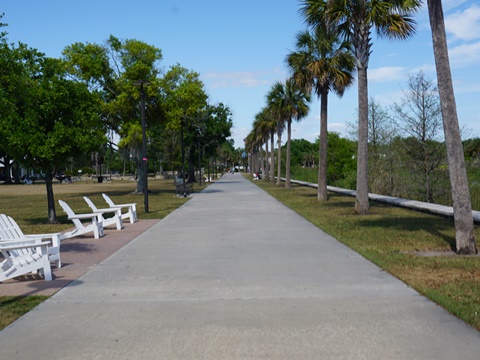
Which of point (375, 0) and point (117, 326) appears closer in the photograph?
point (117, 326)

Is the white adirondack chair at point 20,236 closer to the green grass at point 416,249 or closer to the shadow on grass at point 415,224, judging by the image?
the green grass at point 416,249

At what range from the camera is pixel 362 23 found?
59.5 ft

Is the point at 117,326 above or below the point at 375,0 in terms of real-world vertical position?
below

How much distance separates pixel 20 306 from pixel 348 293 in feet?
13.5

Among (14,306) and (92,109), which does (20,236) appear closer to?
(14,306)

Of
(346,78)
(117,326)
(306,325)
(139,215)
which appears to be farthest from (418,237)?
(346,78)

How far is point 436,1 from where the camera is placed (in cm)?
1046

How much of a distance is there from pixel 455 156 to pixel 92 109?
11.8 m

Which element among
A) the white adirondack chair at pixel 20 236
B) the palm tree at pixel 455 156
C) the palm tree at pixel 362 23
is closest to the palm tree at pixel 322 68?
the palm tree at pixel 362 23

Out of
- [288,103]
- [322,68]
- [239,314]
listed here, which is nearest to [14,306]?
[239,314]

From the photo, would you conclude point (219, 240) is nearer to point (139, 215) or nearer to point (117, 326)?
point (117, 326)

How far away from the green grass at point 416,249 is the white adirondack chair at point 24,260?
17.3 ft

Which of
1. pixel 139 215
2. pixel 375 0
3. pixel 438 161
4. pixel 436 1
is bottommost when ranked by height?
pixel 139 215

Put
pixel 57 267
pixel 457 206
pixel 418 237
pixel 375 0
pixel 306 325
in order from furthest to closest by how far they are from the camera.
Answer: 1. pixel 375 0
2. pixel 418 237
3. pixel 457 206
4. pixel 57 267
5. pixel 306 325
